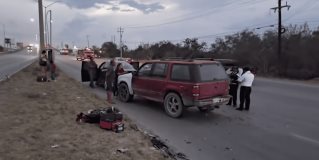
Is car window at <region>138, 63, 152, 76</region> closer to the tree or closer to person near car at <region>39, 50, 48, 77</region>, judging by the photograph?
person near car at <region>39, 50, 48, 77</region>

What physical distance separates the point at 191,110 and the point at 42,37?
1398 cm

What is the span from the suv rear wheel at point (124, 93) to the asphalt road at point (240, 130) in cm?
47

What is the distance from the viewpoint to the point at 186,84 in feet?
33.1

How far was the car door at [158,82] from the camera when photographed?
437 inches

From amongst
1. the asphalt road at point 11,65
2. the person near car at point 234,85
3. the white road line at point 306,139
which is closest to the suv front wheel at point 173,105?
the person near car at point 234,85

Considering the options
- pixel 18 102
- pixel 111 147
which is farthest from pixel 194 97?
pixel 18 102

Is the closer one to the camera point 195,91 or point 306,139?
point 306,139

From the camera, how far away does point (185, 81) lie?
10180 mm

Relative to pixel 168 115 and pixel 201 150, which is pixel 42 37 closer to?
pixel 168 115

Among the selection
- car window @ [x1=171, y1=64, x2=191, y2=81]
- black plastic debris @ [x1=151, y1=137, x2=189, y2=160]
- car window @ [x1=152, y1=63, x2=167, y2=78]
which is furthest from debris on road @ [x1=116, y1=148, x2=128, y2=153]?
car window @ [x1=152, y1=63, x2=167, y2=78]

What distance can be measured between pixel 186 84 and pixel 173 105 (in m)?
0.88

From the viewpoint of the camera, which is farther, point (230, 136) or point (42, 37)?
point (42, 37)

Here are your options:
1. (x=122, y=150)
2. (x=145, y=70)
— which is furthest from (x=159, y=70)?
(x=122, y=150)

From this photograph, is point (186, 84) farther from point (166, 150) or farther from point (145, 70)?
point (166, 150)
